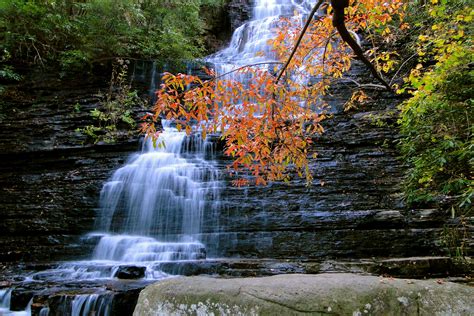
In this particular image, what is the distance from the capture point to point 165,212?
8.88m

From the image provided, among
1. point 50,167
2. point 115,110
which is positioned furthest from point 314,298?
point 115,110

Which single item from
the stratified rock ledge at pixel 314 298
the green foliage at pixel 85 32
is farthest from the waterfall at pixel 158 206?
the green foliage at pixel 85 32

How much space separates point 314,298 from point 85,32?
13825 millimetres

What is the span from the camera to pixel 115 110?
12211 mm

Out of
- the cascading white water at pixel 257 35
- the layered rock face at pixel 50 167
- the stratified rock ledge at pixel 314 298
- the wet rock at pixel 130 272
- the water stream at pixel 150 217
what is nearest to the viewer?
the stratified rock ledge at pixel 314 298

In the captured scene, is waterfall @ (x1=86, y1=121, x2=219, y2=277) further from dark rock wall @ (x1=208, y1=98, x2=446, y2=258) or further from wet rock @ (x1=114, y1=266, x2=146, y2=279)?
dark rock wall @ (x1=208, y1=98, x2=446, y2=258)

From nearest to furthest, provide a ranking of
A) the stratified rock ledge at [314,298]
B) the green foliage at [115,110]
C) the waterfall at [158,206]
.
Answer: the stratified rock ledge at [314,298] → the waterfall at [158,206] → the green foliage at [115,110]

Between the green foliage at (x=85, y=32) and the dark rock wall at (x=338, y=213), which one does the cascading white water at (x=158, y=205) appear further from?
the green foliage at (x=85, y=32)

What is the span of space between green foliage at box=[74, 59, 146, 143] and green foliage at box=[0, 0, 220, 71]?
0.99 m

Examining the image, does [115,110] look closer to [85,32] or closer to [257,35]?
[85,32]

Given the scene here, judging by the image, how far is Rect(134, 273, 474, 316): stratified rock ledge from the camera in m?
2.86

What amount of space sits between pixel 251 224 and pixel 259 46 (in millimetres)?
11241

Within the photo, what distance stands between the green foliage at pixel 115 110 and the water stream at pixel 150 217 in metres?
1.34

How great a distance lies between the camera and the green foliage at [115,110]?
A: 11.4 m
